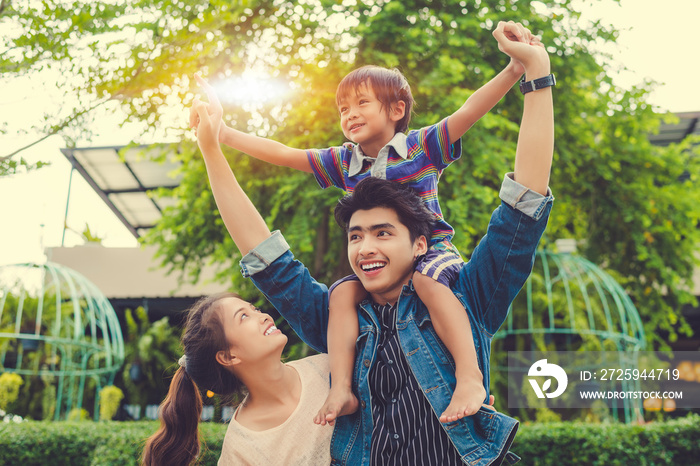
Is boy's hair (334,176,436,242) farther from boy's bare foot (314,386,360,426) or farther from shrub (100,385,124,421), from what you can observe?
shrub (100,385,124,421)

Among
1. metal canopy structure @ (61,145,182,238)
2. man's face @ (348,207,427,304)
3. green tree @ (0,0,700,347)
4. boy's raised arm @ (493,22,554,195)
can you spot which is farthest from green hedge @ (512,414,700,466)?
metal canopy structure @ (61,145,182,238)

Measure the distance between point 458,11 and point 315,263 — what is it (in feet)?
11.5

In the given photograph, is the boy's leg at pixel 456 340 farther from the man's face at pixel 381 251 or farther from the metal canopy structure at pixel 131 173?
the metal canopy structure at pixel 131 173

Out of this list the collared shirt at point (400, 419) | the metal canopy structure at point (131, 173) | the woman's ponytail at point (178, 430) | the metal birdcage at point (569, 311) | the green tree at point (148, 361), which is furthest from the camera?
the metal canopy structure at point (131, 173)

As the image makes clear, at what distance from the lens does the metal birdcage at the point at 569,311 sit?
8.87 m

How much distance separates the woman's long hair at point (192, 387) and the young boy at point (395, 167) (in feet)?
1.49

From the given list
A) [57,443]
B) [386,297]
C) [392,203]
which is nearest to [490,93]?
[392,203]

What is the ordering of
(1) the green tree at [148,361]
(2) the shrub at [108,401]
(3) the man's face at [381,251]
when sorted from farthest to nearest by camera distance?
(1) the green tree at [148,361] < (2) the shrub at [108,401] < (3) the man's face at [381,251]

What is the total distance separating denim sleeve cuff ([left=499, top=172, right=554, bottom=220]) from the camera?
4.99 ft

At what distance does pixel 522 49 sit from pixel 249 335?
1.14m

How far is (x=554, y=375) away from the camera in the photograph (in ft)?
30.3

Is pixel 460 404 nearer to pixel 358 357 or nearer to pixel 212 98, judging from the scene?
pixel 358 357

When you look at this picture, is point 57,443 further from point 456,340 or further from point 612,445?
point 456,340

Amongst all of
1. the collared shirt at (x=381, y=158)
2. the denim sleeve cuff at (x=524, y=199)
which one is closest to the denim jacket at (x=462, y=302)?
the denim sleeve cuff at (x=524, y=199)
